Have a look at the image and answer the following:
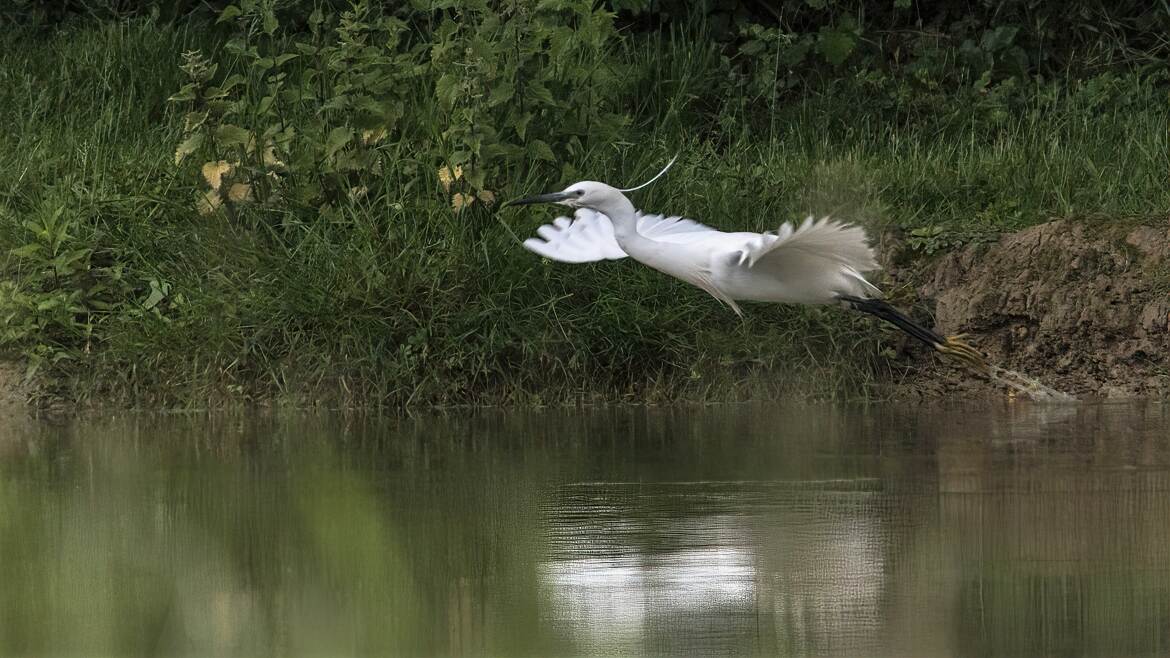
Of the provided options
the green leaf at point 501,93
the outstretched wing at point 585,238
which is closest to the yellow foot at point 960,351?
the outstretched wing at point 585,238

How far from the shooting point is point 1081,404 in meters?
9.02

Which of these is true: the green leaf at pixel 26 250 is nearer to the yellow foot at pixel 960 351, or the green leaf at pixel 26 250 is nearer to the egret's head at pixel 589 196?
the egret's head at pixel 589 196

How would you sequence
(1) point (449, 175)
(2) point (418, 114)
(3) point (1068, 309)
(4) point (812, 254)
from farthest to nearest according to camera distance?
1. (2) point (418, 114)
2. (1) point (449, 175)
3. (3) point (1068, 309)
4. (4) point (812, 254)

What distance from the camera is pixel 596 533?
620 cm

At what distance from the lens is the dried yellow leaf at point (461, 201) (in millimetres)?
9594

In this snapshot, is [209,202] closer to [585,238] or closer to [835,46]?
[585,238]

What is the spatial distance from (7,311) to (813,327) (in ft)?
13.6

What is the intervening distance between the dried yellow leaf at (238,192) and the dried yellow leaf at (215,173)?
76 millimetres

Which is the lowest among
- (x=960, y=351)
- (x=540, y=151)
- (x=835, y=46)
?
(x=960, y=351)

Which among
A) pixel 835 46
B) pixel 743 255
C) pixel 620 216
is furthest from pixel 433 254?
pixel 835 46

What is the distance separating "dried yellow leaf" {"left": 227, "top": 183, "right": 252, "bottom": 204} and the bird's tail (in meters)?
3.40

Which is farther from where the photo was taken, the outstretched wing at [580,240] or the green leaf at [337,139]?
the green leaf at [337,139]

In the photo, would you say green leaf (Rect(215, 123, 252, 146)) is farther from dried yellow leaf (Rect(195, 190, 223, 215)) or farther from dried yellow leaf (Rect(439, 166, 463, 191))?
dried yellow leaf (Rect(439, 166, 463, 191))

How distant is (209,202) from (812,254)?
3.77 meters
